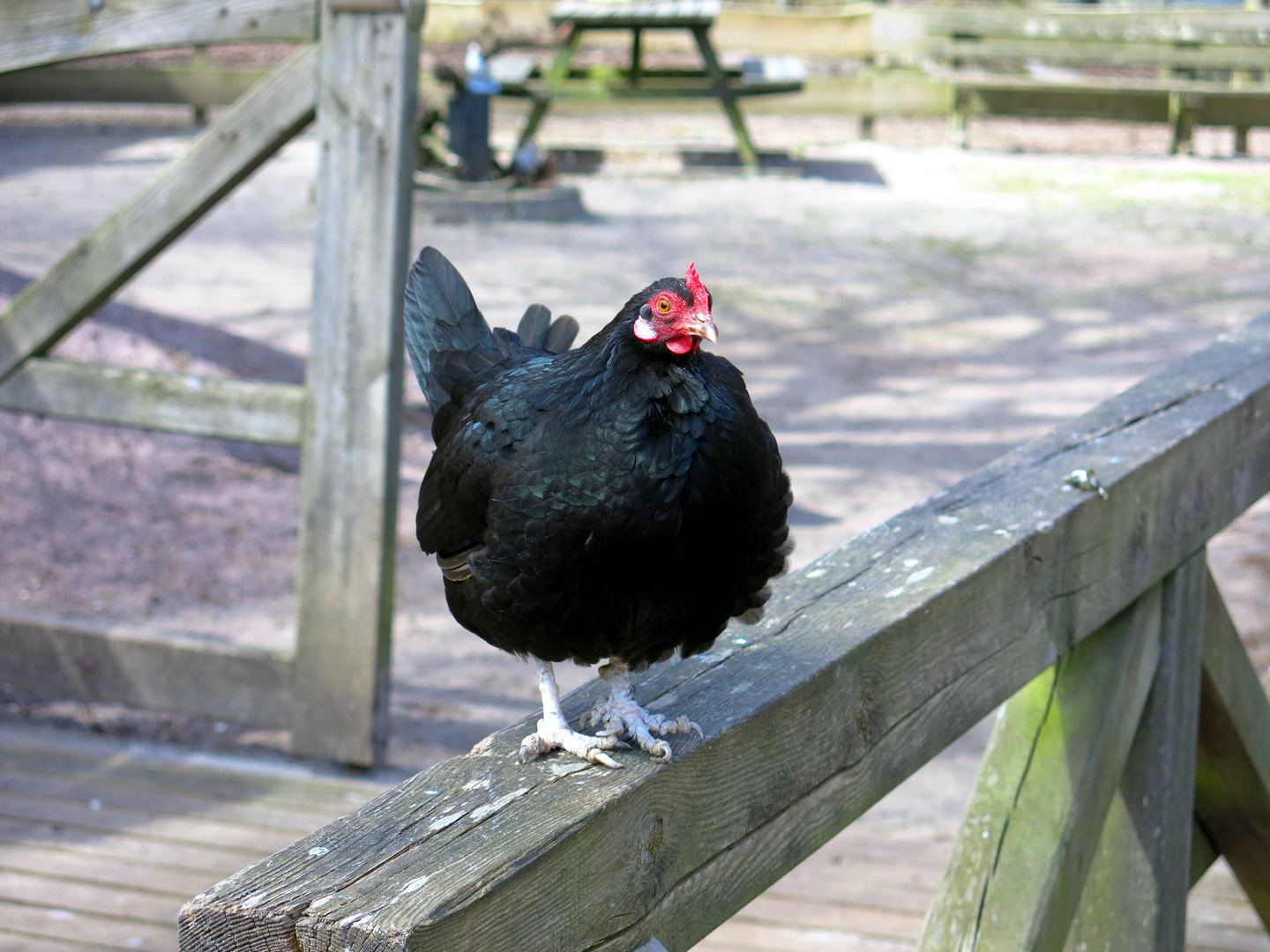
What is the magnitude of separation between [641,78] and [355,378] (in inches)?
437

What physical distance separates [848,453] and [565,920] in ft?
18.7

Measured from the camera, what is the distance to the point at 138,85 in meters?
13.0

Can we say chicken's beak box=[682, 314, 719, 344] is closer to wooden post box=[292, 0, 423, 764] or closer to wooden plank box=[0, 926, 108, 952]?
wooden post box=[292, 0, 423, 764]

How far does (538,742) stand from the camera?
58.4 inches

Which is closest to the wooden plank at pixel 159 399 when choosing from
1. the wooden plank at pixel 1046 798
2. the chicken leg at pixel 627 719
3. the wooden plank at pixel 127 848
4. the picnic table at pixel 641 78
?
the wooden plank at pixel 127 848

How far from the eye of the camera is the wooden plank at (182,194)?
3.30m

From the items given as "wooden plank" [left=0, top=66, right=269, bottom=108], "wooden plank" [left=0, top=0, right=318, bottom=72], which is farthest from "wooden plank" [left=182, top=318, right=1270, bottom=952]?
"wooden plank" [left=0, top=66, right=269, bottom=108]

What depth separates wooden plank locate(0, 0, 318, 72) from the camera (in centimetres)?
328

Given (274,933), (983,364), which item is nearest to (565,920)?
(274,933)

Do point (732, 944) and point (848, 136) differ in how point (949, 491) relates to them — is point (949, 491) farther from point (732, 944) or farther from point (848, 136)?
point (848, 136)

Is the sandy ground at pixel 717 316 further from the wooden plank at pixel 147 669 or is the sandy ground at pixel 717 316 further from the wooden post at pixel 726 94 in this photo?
the wooden post at pixel 726 94

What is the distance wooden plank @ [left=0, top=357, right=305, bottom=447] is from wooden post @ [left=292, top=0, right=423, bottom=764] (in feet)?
0.33

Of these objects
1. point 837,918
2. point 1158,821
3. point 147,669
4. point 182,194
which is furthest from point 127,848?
point 1158,821

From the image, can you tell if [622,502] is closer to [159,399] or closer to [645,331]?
[645,331]
